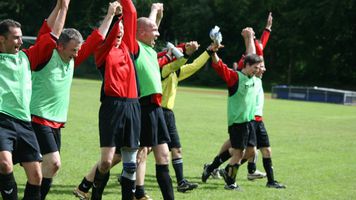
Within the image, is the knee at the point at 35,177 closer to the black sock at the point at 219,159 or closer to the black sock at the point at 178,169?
the black sock at the point at 178,169

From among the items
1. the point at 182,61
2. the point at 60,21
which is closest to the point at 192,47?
the point at 182,61

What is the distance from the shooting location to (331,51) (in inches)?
2301

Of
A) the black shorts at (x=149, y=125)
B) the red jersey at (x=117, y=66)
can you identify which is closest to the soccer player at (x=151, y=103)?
the black shorts at (x=149, y=125)

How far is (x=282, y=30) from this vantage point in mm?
58875

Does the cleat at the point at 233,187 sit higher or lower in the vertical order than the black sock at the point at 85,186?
lower

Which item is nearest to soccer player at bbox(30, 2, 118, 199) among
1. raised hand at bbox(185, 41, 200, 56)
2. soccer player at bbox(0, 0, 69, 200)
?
soccer player at bbox(0, 0, 69, 200)

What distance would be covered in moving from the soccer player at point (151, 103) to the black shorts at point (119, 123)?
0.46m

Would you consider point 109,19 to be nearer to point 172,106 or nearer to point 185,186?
point 172,106

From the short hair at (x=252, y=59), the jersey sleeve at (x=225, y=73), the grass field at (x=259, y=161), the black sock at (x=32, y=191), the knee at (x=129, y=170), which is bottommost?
the grass field at (x=259, y=161)

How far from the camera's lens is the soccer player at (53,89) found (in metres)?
6.89

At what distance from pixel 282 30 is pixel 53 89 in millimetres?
53536

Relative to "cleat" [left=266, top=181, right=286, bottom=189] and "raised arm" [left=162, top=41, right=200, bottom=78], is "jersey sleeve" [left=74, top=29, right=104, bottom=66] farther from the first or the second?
"cleat" [left=266, top=181, right=286, bottom=189]

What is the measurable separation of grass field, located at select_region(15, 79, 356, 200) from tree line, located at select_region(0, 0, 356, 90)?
33124mm

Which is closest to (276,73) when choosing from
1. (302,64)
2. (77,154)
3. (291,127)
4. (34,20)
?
(302,64)
